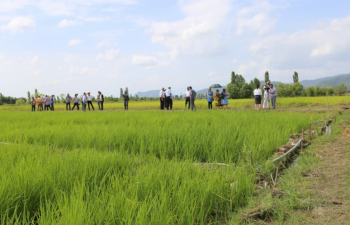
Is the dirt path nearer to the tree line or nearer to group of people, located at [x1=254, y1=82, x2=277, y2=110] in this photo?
group of people, located at [x1=254, y1=82, x2=277, y2=110]

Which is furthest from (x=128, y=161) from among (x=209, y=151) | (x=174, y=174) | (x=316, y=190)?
(x=316, y=190)

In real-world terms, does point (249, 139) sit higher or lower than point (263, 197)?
higher

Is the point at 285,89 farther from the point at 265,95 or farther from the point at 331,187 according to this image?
the point at 331,187

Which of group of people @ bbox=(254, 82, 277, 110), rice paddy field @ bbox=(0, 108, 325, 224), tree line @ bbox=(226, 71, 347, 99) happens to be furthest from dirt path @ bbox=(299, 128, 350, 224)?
tree line @ bbox=(226, 71, 347, 99)

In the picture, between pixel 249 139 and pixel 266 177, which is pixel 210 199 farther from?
pixel 249 139

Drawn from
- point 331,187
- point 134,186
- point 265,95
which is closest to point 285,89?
point 265,95

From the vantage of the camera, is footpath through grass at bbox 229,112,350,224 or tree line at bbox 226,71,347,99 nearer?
footpath through grass at bbox 229,112,350,224

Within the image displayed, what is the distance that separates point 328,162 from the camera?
136 inches

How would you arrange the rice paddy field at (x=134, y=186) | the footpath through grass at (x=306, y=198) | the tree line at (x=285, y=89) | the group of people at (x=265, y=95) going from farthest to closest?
1. the tree line at (x=285, y=89)
2. the group of people at (x=265, y=95)
3. the footpath through grass at (x=306, y=198)
4. the rice paddy field at (x=134, y=186)

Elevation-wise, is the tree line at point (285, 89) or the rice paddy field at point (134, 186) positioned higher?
the tree line at point (285, 89)

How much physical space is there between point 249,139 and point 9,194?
318cm

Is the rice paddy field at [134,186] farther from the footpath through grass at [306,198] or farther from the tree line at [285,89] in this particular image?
the tree line at [285,89]

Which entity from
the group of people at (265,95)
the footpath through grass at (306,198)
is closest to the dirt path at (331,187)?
the footpath through grass at (306,198)

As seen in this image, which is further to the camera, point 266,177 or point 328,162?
point 328,162
